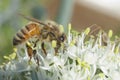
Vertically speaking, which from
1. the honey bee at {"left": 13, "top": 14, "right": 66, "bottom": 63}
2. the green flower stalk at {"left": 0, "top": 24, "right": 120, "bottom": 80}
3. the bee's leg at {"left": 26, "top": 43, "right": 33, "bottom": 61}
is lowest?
the green flower stalk at {"left": 0, "top": 24, "right": 120, "bottom": 80}

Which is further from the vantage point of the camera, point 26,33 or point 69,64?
point 26,33

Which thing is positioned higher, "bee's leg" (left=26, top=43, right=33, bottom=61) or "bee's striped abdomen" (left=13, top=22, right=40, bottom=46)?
"bee's striped abdomen" (left=13, top=22, right=40, bottom=46)

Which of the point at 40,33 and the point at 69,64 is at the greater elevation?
the point at 40,33

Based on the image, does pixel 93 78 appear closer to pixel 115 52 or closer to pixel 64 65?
pixel 64 65

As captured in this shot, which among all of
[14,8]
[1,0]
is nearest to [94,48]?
[14,8]

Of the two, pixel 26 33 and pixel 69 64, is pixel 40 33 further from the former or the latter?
pixel 69 64

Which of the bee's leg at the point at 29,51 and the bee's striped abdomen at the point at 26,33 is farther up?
the bee's striped abdomen at the point at 26,33

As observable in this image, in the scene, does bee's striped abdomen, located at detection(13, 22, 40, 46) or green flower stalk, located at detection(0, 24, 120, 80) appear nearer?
green flower stalk, located at detection(0, 24, 120, 80)

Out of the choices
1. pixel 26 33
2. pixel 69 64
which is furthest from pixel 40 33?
pixel 69 64
